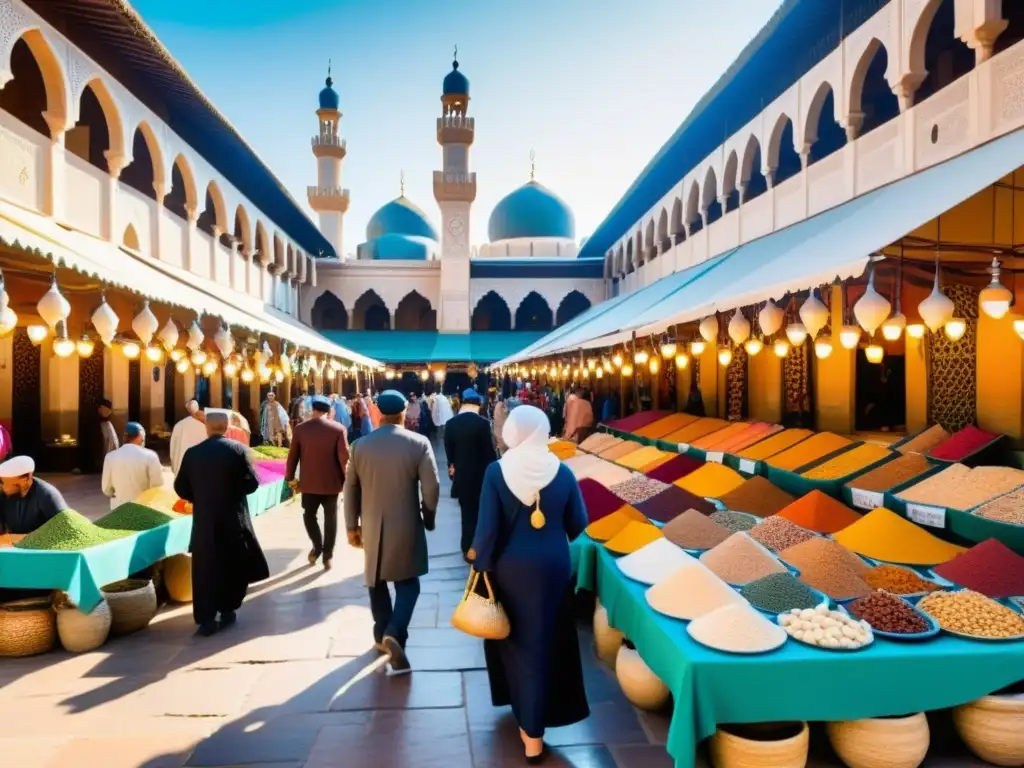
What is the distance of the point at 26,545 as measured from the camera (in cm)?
418

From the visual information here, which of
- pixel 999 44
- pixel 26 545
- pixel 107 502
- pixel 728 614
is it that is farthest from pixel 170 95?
pixel 728 614

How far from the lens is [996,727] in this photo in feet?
9.03

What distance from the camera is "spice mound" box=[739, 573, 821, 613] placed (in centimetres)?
312

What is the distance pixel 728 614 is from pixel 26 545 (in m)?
3.73

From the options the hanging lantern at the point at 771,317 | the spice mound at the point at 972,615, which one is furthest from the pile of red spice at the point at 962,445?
the spice mound at the point at 972,615

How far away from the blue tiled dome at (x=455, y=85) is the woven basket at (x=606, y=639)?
23.0 meters

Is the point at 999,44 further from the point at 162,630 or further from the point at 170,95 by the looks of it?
the point at 170,95

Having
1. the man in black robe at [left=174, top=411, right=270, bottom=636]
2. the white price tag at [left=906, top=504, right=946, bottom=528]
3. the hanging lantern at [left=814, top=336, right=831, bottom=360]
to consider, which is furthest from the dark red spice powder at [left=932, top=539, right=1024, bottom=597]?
the man in black robe at [left=174, top=411, right=270, bottom=636]

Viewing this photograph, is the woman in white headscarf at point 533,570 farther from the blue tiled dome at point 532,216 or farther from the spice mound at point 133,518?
the blue tiled dome at point 532,216

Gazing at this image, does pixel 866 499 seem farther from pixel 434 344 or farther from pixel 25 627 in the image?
pixel 434 344

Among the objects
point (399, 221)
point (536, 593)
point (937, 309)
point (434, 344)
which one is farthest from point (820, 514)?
point (399, 221)

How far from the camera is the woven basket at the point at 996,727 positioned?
274cm

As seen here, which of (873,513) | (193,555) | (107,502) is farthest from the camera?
(107,502)

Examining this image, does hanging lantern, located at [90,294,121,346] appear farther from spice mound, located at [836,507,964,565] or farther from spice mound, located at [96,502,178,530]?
spice mound, located at [836,507,964,565]
